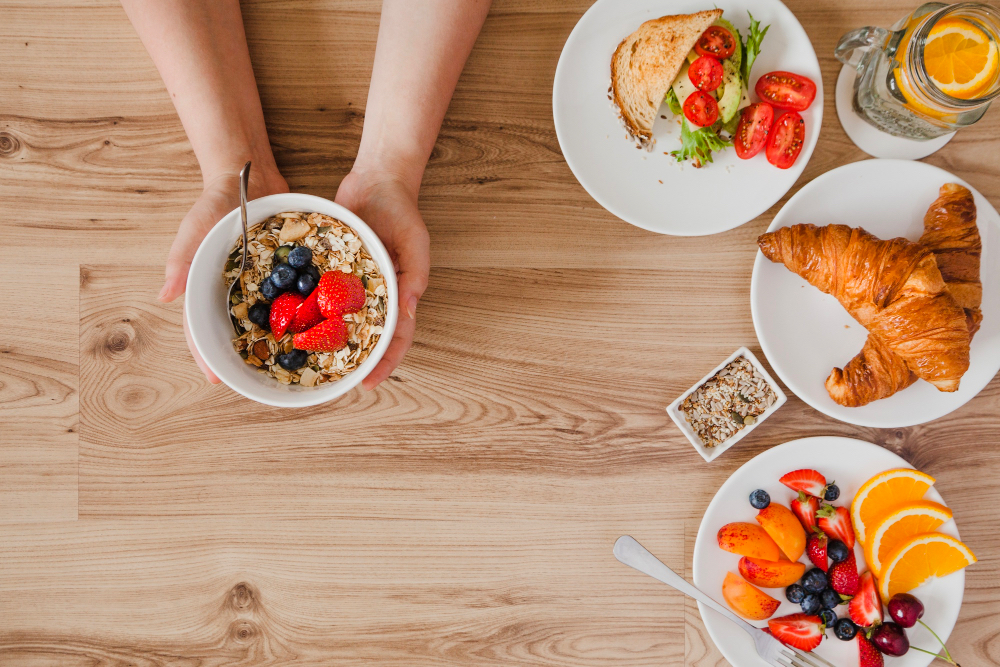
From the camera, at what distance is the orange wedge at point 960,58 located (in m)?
1.03

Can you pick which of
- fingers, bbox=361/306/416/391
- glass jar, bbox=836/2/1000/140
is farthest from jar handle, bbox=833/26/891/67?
fingers, bbox=361/306/416/391

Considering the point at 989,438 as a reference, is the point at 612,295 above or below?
above

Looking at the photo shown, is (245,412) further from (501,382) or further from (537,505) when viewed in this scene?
(537,505)

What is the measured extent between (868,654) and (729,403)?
1.79 feet

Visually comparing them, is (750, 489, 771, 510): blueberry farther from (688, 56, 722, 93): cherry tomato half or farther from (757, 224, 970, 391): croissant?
(688, 56, 722, 93): cherry tomato half

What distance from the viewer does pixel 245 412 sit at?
125 cm

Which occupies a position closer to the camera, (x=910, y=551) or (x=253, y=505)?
(x=910, y=551)

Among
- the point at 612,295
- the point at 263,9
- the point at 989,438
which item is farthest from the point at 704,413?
the point at 263,9

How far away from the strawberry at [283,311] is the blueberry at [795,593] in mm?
1070

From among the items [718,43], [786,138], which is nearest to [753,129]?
[786,138]

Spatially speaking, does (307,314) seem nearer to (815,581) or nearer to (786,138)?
(786,138)

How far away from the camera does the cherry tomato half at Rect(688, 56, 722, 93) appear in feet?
3.49

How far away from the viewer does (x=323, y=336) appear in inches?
34.9

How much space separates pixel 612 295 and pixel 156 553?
1.10m
